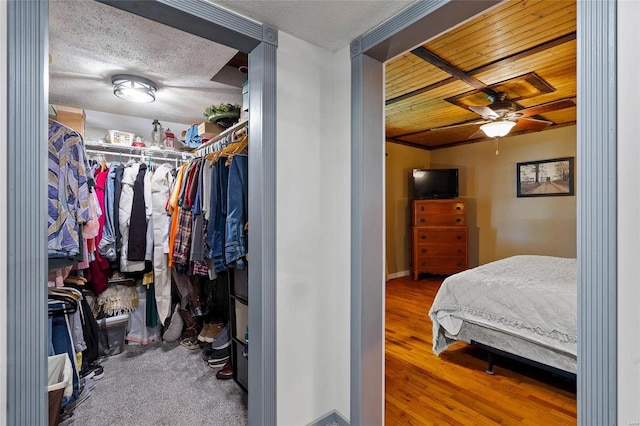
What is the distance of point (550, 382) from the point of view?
2328mm

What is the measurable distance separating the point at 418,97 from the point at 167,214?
282 cm

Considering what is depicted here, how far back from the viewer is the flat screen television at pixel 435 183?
570cm

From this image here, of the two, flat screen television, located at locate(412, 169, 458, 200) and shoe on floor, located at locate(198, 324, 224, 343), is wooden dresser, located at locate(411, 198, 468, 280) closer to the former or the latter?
flat screen television, located at locate(412, 169, 458, 200)

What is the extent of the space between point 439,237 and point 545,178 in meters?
1.79

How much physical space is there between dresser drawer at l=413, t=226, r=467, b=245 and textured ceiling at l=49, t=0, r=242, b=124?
390cm

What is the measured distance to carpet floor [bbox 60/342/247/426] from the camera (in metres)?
1.97

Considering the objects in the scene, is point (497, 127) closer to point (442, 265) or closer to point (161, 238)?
point (442, 265)

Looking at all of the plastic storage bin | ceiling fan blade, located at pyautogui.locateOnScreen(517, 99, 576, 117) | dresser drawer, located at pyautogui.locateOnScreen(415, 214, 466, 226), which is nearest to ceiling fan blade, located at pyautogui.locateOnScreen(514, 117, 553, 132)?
ceiling fan blade, located at pyautogui.locateOnScreen(517, 99, 576, 117)

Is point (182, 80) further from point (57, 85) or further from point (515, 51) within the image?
point (515, 51)

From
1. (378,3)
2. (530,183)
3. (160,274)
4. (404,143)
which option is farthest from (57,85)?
(530,183)

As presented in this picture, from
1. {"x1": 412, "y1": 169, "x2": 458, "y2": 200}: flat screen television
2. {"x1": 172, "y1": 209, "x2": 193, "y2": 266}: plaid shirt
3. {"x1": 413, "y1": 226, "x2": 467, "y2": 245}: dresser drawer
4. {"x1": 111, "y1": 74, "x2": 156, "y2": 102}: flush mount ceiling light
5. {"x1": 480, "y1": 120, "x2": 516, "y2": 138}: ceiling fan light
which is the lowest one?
{"x1": 413, "y1": 226, "x2": 467, "y2": 245}: dresser drawer

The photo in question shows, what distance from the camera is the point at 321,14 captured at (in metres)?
1.54

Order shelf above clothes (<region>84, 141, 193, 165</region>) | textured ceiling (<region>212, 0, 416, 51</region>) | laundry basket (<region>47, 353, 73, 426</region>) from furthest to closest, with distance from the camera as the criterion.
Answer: shelf above clothes (<region>84, 141, 193, 165</region>)
laundry basket (<region>47, 353, 73, 426</region>)
textured ceiling (<region>212, 0, 416, 51</region>)

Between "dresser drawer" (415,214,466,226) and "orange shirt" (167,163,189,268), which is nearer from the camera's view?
"orange shirt" (167,163,189,268)
